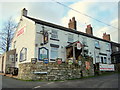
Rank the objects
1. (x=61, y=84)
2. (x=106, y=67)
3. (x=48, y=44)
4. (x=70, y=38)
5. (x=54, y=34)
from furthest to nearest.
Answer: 1. (x=70, y=38)
2. (x=106, y=67)
3. (x=54, y=34)
4. (x=48, y=44)
5. (x=61, y=84)

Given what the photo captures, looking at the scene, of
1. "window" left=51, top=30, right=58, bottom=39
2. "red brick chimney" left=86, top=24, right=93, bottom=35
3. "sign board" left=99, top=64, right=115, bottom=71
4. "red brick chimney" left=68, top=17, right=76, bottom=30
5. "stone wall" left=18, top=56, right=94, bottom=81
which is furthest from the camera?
"red brick chimney" left=86, top=24, right=93, bottom=35

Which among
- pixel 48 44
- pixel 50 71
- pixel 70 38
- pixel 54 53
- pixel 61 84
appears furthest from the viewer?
pixel 70 38

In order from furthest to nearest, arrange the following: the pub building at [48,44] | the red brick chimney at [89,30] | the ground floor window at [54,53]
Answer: the red brick chimney at [89,30] < the ground floor window at [54,53] < the pub building at [48,44]

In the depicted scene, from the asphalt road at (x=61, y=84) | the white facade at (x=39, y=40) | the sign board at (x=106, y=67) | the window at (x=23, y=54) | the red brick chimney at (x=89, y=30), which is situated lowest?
the asphalt road at (x=61, y=84)

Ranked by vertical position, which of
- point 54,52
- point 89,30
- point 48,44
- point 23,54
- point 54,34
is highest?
point 89,30

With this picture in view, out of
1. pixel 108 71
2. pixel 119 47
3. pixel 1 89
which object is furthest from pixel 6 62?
pixel 119 47

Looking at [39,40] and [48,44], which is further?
[48,44]

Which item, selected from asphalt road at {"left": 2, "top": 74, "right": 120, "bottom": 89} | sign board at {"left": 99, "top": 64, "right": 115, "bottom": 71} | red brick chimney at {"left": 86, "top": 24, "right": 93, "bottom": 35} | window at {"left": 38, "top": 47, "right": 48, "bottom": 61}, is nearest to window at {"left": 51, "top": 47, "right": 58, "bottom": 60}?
window at {"left": 38, "top": 47, "right": 48, "bottom": 61}

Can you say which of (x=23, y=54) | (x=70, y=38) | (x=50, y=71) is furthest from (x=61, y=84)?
(x=70, y=38)

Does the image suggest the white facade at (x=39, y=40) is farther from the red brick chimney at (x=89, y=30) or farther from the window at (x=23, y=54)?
the red brick chimney at (x=89, y=30)

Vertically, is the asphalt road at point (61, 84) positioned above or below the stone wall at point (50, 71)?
below

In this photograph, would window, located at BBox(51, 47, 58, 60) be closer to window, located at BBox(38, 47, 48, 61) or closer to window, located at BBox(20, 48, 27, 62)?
window, located at BBox(38, 47, 48, 61)

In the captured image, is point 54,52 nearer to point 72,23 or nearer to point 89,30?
point 72,23

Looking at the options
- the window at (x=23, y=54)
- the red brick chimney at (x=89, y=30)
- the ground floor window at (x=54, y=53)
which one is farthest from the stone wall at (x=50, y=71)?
the red brick chimney at (x=89, y=30)
